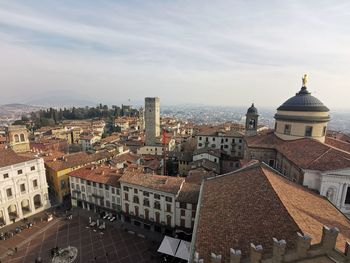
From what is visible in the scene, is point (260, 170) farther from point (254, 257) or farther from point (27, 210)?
point (27, 210)

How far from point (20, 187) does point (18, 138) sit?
64.1ft

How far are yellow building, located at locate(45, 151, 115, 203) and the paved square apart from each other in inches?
387

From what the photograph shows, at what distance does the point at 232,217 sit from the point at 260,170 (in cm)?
734

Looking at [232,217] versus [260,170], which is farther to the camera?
[260,170]

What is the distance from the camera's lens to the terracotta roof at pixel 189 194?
32.0 m

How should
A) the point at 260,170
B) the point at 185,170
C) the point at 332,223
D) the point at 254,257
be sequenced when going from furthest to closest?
the point at 185,170, the point at 260,170, the point at 332,223, the point at 254,257

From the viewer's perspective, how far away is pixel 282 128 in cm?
4078

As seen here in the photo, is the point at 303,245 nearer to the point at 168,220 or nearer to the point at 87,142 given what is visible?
the point at 168,220

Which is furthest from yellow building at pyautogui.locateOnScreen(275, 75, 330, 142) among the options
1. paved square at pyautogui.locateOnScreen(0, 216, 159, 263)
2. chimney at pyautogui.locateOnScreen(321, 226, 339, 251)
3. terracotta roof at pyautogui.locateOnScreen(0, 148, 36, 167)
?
terracotta roof at pyautogui.locateOnScreen(0, 148, 36, 167)

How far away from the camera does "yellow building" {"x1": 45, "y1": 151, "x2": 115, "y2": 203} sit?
4669 centimetres

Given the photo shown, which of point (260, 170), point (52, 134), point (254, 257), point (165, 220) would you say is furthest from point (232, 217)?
point (52, 134)

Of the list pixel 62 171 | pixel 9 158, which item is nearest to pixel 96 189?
pixel 62 171

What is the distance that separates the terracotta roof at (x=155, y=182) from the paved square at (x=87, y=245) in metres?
9.18

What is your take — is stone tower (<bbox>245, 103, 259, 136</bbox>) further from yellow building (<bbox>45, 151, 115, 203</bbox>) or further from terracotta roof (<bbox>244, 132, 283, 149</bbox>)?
yellow building (<bbox>45, 151, 115, 203</bbox>)
